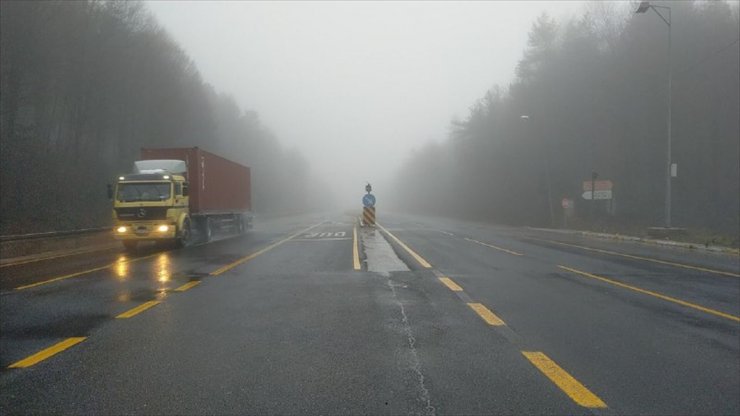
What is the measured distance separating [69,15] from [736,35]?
4457cm

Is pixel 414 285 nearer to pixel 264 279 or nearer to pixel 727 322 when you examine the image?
pixel 264 279

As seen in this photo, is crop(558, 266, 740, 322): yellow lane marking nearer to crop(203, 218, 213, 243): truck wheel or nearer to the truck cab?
the truck cab

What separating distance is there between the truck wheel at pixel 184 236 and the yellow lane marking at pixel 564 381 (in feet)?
52.7

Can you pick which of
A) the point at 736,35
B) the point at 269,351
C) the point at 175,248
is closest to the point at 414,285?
the point at 269,351

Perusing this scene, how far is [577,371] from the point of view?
4770 millimetres

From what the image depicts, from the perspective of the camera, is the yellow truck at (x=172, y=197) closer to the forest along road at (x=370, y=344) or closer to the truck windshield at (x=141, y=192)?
the truck windshield at (x=141, y=192)

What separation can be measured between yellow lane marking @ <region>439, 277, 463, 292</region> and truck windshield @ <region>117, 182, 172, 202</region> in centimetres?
1169

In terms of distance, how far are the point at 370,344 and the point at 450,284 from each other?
15.2 feet

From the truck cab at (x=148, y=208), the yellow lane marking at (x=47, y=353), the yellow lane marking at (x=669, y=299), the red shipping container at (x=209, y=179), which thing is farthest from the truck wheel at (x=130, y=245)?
the yellow lane marking at (x=669, y=299)

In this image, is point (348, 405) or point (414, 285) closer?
point (348, 405)

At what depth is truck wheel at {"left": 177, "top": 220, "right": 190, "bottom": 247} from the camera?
750 inches

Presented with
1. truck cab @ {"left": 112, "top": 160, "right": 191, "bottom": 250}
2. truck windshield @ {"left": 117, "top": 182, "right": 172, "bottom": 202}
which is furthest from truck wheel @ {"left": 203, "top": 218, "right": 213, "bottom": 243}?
truck windshield @ {"left": 117, "top": 182, "right": 172, "bottom": 202}

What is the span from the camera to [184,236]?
64.0ft

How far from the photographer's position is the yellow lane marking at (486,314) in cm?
675
